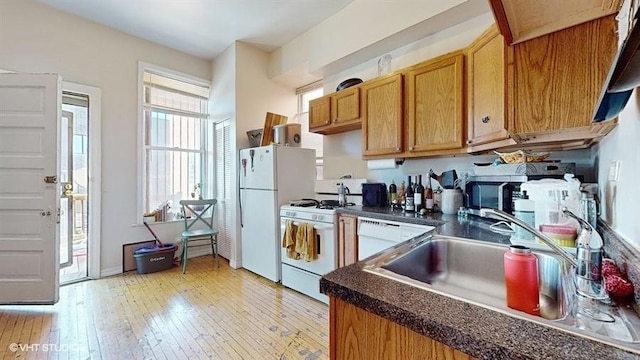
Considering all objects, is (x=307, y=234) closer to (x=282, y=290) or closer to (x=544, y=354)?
(x=282, y=290)

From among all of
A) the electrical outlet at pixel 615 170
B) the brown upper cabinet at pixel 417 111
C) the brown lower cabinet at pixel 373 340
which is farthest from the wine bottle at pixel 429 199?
the brown lower cabinet at pixel 373 340

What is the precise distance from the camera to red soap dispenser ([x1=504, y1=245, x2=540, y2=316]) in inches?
31.7

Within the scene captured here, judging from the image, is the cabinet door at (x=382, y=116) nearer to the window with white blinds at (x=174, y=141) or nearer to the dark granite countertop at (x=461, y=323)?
the dark granite countertop at (x=461, y=323)

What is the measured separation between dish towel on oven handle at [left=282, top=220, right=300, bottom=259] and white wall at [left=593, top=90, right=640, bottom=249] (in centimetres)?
233

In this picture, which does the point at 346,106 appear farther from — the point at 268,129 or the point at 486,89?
the point at 486,89

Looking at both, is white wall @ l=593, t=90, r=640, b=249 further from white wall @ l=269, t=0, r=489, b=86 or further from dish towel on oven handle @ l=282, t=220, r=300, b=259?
dish towel on oven handle @ l=282, t=220, r=300, b=259

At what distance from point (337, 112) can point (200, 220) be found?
106 inches

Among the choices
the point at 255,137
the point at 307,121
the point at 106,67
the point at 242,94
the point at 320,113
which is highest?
the point at 106,67

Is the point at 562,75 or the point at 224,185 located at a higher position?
the point at 562,75

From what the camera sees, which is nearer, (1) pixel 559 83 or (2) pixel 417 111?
(1) pixel 559 83

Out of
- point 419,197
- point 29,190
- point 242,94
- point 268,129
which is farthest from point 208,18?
point 419,197

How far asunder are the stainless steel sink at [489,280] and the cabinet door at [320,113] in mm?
2126

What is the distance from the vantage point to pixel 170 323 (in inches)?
91.1

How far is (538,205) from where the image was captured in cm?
140
